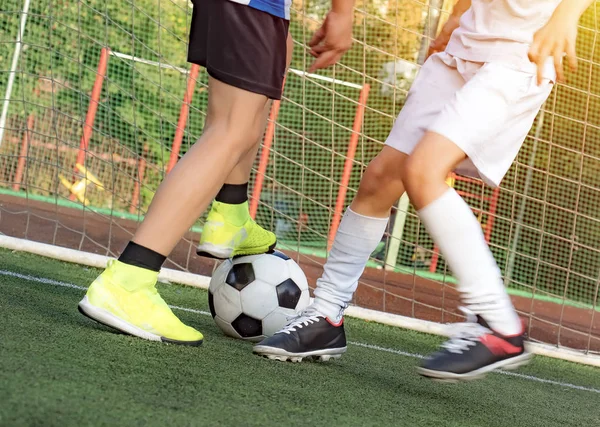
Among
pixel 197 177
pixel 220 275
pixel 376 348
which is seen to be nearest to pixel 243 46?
pixel 197 177

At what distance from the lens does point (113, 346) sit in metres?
2.02

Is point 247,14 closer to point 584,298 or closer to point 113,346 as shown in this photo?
point 113,346

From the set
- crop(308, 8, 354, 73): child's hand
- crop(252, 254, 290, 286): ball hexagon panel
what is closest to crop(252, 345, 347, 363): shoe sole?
crop(252, 254, 290, 286): ball hexagon panel

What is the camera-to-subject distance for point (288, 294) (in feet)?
8.71

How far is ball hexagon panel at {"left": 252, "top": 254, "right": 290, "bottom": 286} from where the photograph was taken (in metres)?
2.64

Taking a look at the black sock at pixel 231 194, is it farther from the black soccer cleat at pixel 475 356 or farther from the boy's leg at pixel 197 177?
the black soccer cleat at pixel 475 356

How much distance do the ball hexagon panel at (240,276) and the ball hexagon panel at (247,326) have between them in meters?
0.10

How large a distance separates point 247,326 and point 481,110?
1007 millimetres

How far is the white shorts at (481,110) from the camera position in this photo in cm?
201

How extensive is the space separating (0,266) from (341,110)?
5.84 meters

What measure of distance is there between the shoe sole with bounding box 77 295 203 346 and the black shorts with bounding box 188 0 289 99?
2.12 ft


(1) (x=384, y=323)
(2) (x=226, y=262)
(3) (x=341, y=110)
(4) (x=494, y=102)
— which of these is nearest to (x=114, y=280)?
(2) (x=226, y=262)

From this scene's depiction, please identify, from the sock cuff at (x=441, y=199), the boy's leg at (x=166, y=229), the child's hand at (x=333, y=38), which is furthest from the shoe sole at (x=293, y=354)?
the child's hand at (x=333, y=38)

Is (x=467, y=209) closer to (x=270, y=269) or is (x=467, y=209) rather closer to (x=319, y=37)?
(x=319, y=37)
